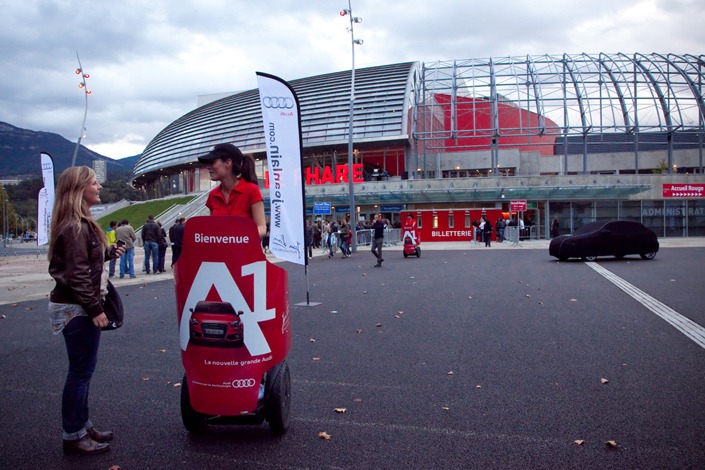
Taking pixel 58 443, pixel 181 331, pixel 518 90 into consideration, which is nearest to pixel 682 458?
pixel 181 331

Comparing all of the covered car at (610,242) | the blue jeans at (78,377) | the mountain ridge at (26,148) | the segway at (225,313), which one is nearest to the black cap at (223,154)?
the segway at (225,313)

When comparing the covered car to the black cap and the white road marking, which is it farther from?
the black cap

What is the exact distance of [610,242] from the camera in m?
19.1

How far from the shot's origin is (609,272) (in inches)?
591

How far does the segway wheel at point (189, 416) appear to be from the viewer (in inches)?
142

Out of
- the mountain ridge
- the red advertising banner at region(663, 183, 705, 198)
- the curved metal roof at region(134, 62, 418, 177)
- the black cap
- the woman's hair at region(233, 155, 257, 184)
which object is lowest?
the woman's hair at region(233, 155, 257, 184)

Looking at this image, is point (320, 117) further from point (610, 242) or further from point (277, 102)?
point (277, 102)

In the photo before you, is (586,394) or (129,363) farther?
(129,363)

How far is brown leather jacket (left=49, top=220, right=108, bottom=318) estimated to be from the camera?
11.0ft

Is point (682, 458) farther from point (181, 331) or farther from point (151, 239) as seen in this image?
point (151, 239)

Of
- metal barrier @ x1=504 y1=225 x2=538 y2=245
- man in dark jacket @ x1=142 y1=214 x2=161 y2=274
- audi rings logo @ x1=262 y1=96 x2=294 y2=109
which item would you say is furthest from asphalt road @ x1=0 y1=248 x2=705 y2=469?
metal barrier @ x1=504 y1=225 x2=538 y2=245

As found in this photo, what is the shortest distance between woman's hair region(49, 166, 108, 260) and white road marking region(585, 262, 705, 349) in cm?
621

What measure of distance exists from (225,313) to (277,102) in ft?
12.9

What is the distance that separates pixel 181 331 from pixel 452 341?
3.91m
